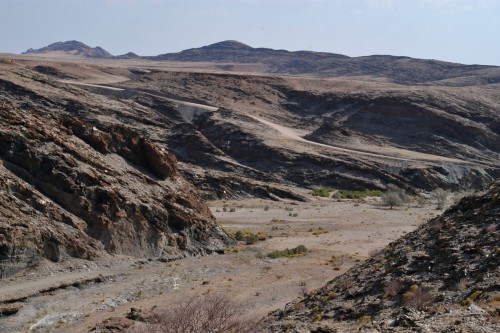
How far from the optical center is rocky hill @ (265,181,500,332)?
35.6 ft

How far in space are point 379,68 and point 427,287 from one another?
144m

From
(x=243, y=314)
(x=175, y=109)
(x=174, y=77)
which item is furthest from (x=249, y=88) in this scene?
(x=243, y=314)

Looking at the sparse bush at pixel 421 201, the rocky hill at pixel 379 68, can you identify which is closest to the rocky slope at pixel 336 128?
the sparse bush at pixel 421 201

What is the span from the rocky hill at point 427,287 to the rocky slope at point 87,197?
9.03 metres

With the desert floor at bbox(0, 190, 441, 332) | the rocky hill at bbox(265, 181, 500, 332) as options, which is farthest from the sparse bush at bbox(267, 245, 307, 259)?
the rocky hill at bbox(265, 181, 500, 332)

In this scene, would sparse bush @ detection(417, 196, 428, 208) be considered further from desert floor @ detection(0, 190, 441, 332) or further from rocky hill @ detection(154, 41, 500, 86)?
rocky hill @ detection(154, 41, 500, 86)

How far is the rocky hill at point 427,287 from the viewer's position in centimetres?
1084

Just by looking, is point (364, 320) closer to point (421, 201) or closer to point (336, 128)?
point (421, 201)

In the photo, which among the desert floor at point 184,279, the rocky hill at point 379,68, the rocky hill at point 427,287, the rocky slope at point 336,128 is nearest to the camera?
the rocky hill at point 427,287

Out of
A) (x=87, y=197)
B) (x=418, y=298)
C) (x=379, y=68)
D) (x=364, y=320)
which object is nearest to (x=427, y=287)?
(x=418, y=298)

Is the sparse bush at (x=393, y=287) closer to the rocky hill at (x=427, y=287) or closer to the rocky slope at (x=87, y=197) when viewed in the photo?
the rocky hill at (x=427, y=287)

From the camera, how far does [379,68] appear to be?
15250 centimetres

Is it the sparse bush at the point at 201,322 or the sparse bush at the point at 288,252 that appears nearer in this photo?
the sparse bush at the point at 201,322

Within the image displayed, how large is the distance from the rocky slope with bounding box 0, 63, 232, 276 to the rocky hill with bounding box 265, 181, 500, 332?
903 cm
